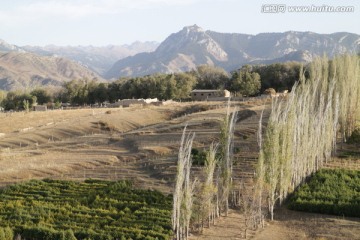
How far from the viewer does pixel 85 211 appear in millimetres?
23609

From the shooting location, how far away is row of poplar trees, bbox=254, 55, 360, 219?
992 inches

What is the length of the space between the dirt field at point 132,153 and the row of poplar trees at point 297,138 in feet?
6.64

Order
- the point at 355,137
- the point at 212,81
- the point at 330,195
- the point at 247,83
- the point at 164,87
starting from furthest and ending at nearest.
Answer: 1. the point at 212,81
2. the point at 164,87
3. the point at 247,83
4. the point at 355,137
5. the point at 330,195

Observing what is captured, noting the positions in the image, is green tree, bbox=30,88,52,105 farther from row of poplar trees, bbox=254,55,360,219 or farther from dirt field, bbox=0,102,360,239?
row of poplar trees, bbox=254,55,360,219

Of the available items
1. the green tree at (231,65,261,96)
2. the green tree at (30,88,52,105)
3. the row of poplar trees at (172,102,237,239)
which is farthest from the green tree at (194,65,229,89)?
the row of poplar trees at (172,102,237,239)

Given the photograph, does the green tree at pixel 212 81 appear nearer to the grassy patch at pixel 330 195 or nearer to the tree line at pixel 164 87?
the tree line at pixel 164 87

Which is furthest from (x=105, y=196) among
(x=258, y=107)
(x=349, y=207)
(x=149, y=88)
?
(x=149, y=88)

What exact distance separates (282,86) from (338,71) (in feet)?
141

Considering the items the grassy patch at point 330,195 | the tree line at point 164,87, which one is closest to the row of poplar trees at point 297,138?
the grassy patch at point 330,195

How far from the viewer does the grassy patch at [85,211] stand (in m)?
20.3

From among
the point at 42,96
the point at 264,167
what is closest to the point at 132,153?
the point at 264,167

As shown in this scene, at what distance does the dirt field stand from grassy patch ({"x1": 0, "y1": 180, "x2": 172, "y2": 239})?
2979 millimetres

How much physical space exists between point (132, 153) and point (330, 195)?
21.0 metres

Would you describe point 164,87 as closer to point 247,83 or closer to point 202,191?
point 247,83
